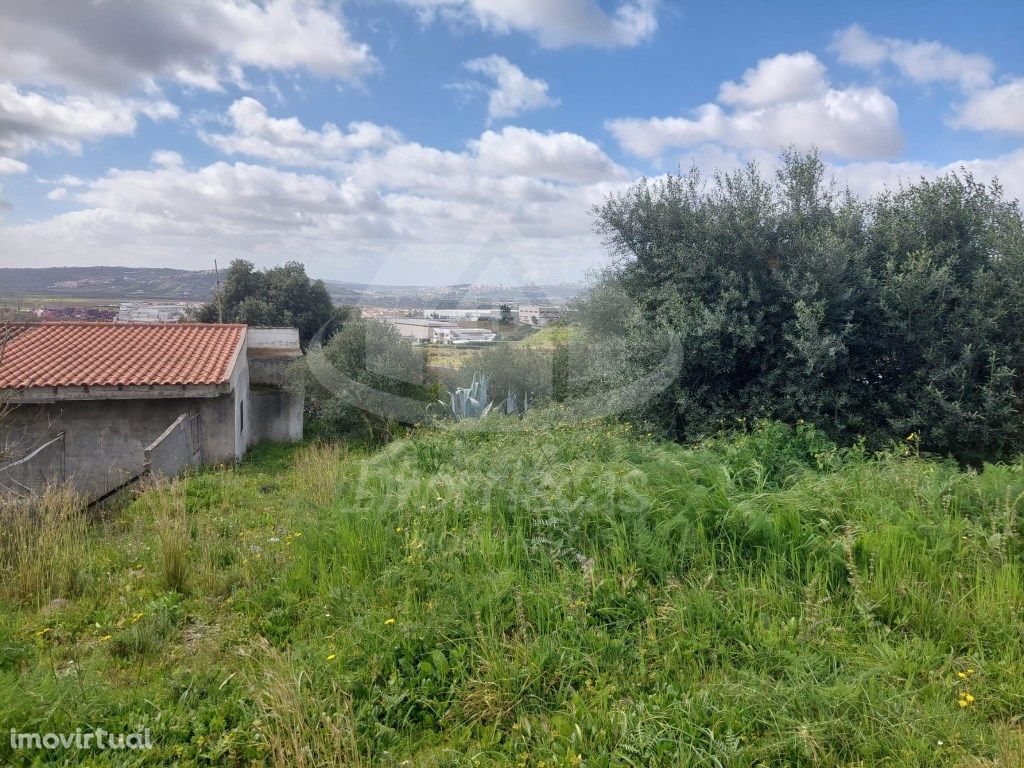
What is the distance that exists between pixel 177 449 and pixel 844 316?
1088cm

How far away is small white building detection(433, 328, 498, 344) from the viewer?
50.6 feet

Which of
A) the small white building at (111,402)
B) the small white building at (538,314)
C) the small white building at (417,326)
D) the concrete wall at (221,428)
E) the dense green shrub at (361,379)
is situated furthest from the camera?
the dense green shrub at (361,379)

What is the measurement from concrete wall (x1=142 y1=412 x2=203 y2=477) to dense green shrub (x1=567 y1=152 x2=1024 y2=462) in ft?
23.7

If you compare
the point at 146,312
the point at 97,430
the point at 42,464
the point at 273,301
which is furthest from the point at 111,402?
the point at 273,301

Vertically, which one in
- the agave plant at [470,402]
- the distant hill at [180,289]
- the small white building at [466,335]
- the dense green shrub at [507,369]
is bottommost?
the agave plant at [470,402]

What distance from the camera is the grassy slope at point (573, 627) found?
2.63 meters

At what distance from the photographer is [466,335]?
1577 centimetres

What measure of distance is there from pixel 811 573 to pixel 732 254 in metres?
5.34

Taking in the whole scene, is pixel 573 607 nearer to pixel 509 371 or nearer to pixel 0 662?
pixel 0 662

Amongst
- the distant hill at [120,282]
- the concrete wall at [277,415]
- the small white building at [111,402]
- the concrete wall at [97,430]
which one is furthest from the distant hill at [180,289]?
the concrete wall at [277,415]

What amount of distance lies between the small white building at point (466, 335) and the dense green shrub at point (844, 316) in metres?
7.39

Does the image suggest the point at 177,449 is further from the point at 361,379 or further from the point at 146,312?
the point at 146,312

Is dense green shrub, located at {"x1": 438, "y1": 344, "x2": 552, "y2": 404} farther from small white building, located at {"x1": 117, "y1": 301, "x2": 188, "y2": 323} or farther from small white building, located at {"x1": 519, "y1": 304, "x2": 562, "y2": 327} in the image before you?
small white building, located at {"x1": 117, "y1": 301, "x2": 188, "y2": 323}

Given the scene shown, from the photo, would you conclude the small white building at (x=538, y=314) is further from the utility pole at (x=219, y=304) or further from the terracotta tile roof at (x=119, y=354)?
the utility pole at (x=219, y=304)
